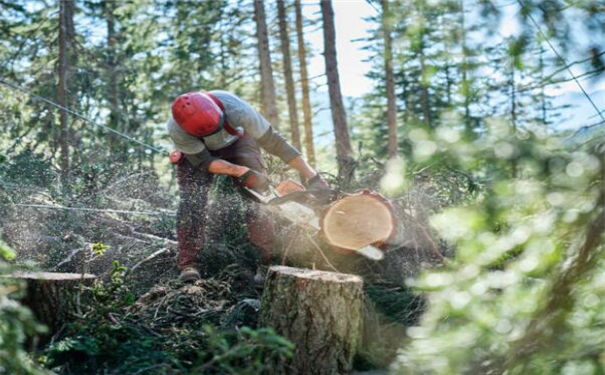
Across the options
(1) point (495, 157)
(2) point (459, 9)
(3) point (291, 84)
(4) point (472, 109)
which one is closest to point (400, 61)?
(2) point (459, 9)

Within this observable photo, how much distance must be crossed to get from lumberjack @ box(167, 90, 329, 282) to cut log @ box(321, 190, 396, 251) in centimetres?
31

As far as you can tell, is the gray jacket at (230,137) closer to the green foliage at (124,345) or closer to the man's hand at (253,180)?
the man's hand at (253,180)

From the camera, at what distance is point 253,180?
4.63 metres

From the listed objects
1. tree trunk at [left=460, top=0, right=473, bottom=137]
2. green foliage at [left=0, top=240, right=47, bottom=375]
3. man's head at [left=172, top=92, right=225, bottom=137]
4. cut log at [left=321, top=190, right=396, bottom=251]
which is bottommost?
cut log at [left=321, top=190, right=396, bottom=251]

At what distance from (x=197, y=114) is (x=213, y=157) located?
0.45 meters

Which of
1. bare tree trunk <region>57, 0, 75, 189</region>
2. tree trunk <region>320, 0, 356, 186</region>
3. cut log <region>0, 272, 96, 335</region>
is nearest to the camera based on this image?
cut log <region>0, 272, 96, 335</region>

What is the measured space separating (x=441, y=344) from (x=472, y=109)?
77 centimetres

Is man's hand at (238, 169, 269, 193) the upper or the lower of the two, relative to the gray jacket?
lower

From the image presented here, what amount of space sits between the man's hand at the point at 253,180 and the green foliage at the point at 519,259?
2.95m

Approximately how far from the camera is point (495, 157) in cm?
168

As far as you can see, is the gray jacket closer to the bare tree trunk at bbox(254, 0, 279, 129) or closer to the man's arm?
the man's arm

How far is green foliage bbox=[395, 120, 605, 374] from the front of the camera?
1609 millimetres

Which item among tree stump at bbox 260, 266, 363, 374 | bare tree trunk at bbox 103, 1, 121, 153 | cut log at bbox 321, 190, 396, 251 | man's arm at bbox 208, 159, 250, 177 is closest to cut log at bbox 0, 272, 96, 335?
tree stump at bbox 260, 266, 363, 374

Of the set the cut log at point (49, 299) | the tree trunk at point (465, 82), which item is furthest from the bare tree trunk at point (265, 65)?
the tree trunk at point (465, 82)
